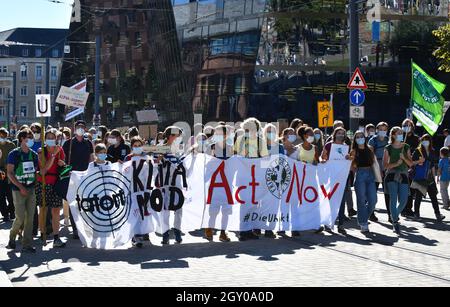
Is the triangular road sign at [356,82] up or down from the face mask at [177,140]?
up

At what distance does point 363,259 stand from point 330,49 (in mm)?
33913

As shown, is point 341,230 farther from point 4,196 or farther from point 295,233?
point 4,196

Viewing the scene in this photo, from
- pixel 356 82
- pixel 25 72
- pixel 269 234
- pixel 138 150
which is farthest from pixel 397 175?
pixel 25 72

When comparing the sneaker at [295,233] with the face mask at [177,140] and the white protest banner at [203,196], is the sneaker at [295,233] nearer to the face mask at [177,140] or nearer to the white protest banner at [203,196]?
the white protest banner at [203,196]

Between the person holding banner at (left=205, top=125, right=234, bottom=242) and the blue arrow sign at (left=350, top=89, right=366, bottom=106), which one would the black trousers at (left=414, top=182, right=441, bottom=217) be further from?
the blue arrow sign at (left=350, top=89, right=366, bottom=106)

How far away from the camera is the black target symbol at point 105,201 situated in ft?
38.1

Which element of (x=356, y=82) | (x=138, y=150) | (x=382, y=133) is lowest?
(x=138, y=150)

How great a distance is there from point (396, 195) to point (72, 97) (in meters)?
10.0

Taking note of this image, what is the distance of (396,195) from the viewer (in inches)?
513

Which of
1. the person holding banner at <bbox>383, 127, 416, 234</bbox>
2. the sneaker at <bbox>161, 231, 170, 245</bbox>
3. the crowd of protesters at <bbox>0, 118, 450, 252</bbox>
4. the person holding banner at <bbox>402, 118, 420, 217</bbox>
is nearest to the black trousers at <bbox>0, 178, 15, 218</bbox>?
the crowd of protesters at <bbox>0, 118, 450, 252</bbox>

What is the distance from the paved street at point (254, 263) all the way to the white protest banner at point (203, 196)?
0.34 meters

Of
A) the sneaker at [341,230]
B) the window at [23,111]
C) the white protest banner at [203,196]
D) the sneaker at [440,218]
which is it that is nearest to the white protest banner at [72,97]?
the white protest banner at [203,196]
